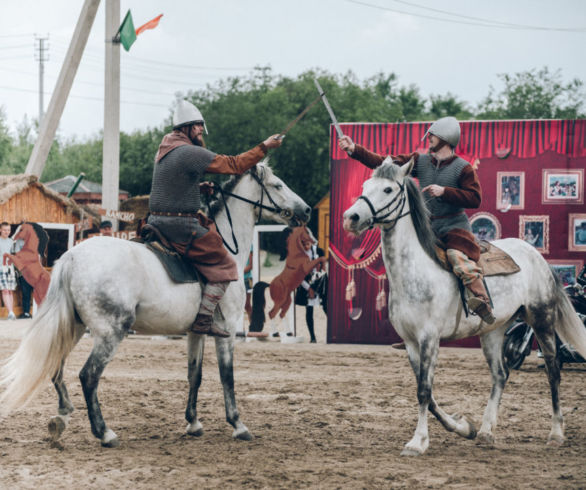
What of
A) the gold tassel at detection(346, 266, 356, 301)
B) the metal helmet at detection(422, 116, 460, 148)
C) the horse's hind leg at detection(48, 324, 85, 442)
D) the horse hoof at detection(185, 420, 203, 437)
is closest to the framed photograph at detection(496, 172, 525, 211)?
the gold tassel at detection(346, 266, 356, 301)

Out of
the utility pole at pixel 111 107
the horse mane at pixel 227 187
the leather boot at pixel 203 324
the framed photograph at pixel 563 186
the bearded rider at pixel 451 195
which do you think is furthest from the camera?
the utility pole at pixel 111 107

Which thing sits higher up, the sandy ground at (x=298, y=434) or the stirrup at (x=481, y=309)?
the stirrup at (x=481, y=309)

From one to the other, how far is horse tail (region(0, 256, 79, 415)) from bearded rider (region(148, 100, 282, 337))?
943 millimetres

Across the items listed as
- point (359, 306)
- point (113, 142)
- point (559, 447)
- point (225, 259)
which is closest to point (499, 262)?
point (559, 447)

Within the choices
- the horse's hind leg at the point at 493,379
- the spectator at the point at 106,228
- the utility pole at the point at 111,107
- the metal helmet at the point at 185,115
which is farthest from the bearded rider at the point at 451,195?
the utility pole at the point at 111,107

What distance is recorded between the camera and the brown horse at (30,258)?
17250 millimetres

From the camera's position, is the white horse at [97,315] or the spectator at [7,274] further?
the spectator at [7,274]

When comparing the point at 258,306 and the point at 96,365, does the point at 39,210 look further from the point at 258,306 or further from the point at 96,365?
the point at 96,365

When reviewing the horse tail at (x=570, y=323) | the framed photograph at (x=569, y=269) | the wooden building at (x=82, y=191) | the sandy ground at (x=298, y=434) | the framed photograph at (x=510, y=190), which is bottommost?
the sandy ground at (x=298, y=434)

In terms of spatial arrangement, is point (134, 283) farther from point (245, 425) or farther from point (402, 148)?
point (402, 148)

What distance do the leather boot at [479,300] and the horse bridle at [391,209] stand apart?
773mm

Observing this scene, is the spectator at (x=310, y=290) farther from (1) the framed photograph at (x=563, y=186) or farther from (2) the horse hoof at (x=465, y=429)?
(2) the horse hoof at (x=465, y=429)

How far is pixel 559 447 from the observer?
21.5 ft

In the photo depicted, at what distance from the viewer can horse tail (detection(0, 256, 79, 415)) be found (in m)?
5.78
